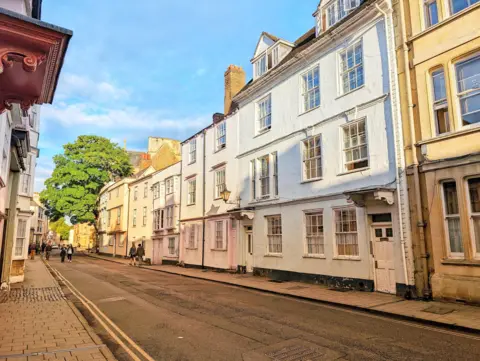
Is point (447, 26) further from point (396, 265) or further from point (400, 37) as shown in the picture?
point (396, 265)

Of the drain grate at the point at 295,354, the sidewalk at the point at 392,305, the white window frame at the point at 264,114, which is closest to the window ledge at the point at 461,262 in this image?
the sidewalk at the point at 392,305

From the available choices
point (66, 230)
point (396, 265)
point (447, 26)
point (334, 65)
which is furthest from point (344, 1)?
point (66, 230)

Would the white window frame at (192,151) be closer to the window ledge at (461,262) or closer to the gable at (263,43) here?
the gable at (263,43)

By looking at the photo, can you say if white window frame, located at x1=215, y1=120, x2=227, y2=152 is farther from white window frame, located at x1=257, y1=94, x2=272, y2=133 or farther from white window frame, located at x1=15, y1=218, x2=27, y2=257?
white window frame, located at x1=15, y1=218, x2=27, y2=257

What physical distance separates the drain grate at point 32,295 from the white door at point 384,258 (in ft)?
36.6

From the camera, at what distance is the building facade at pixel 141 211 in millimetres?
35781

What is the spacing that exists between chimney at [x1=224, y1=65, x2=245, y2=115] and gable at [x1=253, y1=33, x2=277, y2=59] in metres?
3.98

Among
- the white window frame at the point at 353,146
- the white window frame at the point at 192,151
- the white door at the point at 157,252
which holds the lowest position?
the white door at the point at 157,252

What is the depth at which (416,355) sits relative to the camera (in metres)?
5.81

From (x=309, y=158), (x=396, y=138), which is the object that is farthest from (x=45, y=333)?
(x=309, y=158)

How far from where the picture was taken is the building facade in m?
35.8

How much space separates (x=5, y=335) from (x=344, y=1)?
667 inches

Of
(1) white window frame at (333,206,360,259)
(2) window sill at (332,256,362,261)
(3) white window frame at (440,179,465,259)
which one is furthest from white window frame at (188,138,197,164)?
(3) white window frame at (440,179,465,259)

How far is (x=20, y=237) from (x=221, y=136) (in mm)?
13118
